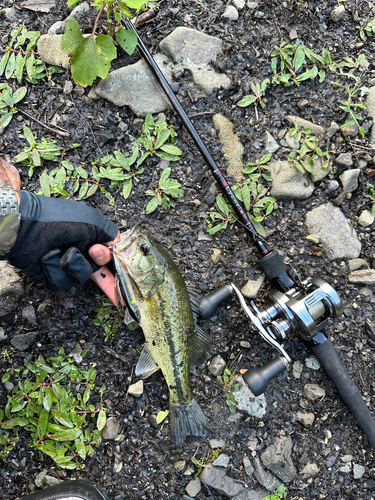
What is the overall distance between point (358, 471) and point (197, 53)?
4.09m

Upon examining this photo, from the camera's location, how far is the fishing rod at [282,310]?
2949 mm

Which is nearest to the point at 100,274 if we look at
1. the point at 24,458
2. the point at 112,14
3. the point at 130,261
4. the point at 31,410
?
the point at 130,261

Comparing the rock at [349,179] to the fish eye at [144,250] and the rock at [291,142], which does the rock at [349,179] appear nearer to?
the rock at [291,142]

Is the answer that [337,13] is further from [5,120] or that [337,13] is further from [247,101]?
[5,120]

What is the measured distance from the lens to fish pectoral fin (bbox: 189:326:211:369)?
3.16 meters

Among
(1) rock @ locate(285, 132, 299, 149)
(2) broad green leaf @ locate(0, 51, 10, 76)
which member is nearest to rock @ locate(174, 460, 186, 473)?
(1) rock @ locate(285, 132, 299, 149)

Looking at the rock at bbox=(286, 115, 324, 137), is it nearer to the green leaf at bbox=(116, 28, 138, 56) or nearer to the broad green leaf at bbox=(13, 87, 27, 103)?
the green leaf at bbox=(116, 28, 138, 56)

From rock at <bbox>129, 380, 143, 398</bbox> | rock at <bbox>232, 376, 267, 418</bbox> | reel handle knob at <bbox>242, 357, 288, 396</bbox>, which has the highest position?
reel handle knob at <bbox>242, 357, 288, 396</bbox>

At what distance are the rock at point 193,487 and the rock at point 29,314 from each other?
6.25 feet

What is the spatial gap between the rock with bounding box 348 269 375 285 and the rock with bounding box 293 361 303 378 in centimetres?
92

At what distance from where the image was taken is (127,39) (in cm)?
318

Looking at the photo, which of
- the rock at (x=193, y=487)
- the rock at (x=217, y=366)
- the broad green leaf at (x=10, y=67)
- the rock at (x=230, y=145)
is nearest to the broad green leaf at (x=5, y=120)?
the broad green leaf at (x=10, y=67)

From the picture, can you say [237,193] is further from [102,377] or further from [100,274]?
[102,377]

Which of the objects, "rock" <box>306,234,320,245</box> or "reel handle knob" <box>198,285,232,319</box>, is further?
"rock" <box>306,234,320,245</box>
